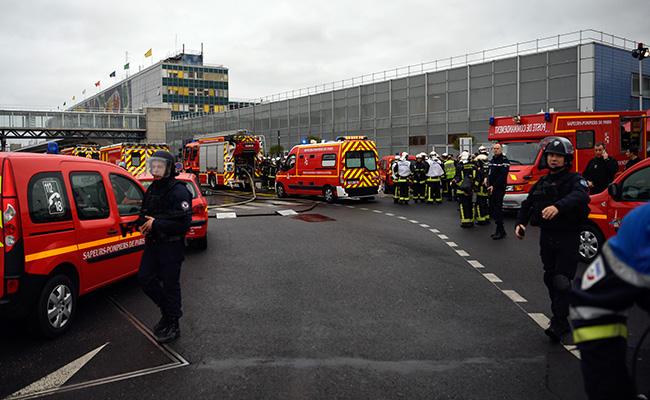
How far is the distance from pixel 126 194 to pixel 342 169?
1316 centimetres

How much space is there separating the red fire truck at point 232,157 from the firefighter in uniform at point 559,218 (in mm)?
21995

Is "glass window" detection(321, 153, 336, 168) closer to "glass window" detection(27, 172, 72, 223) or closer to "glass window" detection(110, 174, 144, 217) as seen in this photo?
"glass window" detection(110, 174, 144, 217)

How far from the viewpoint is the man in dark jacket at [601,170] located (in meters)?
11.0

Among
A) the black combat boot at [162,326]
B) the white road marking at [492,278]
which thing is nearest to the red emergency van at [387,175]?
the white road marking at [492,278]

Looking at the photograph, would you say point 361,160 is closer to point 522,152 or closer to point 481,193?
point 522,152

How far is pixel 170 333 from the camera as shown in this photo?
4.65m

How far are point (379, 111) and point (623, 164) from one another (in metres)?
31.0

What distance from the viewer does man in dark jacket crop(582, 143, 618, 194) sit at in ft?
36.0

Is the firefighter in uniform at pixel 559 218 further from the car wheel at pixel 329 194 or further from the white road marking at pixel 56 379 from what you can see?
the car wheel at pixel 329 194

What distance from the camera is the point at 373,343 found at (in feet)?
15.1

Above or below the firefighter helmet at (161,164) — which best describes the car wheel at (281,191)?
below

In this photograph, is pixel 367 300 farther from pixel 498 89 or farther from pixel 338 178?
pixel 498 89

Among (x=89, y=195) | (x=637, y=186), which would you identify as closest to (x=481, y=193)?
(x=637, y=186)

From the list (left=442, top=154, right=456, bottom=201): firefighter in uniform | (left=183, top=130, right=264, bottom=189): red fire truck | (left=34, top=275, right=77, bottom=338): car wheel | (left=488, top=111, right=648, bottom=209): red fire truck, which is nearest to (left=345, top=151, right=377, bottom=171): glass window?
(left=442, top=154, right=456, bottom=201): firefighter in uniform
